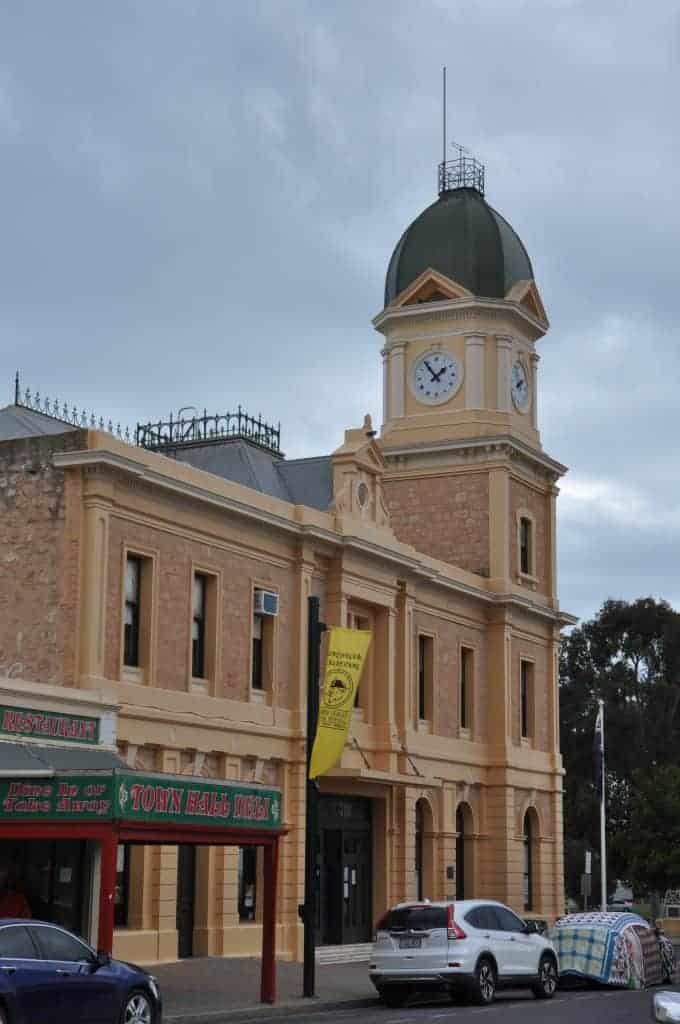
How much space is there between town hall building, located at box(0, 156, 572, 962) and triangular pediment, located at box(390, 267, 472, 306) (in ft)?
0.26

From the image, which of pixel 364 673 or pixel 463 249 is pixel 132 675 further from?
pixel 463 249

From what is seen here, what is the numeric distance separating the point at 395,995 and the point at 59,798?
7483 millimetres

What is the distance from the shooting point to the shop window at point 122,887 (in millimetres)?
28594

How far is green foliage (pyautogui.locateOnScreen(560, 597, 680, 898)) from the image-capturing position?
7181 cm

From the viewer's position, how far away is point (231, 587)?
32406 millimetres

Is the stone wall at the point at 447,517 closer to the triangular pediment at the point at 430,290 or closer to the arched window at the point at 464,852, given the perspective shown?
the triangular pediment at the point at 430,290

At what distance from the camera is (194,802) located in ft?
72.8

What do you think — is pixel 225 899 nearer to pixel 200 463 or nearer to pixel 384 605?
pixel 384 605

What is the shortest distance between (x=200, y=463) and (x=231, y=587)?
29.1ft

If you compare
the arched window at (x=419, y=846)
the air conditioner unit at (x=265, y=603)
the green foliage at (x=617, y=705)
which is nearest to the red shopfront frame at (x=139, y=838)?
the air conditioner unit at (x=265, y=603)

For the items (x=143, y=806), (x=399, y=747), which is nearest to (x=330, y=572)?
(x=399, y=747)

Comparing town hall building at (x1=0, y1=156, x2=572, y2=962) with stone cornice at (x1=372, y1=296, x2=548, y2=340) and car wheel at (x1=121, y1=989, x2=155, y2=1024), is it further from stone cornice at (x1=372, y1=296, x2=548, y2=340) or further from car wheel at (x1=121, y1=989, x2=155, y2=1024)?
car wheel at (x1=121, y1=989, x2=155, y2=1024)

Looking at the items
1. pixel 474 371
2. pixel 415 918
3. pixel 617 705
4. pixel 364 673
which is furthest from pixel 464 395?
pixel 617 705

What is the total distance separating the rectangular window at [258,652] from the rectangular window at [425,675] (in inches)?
286
